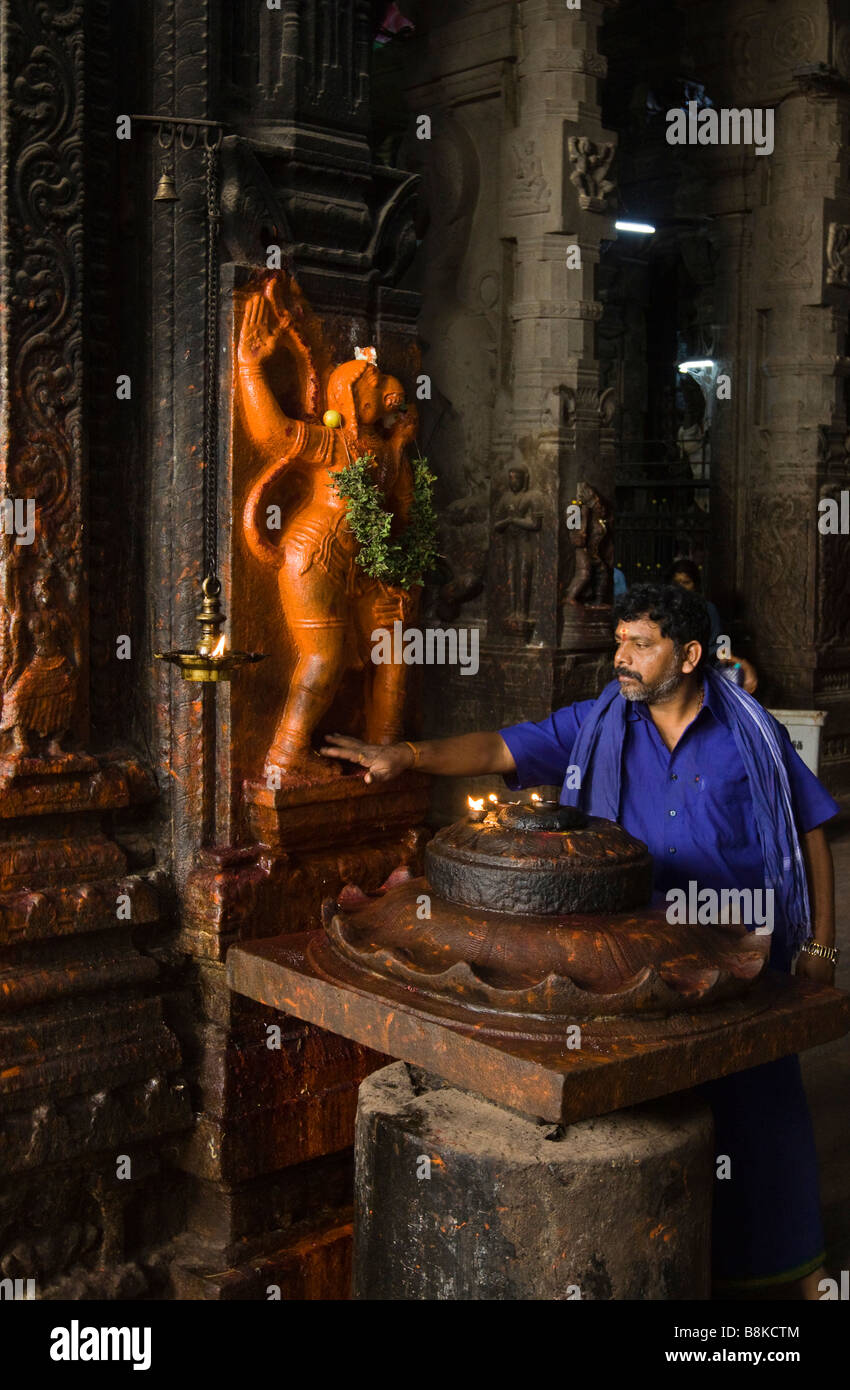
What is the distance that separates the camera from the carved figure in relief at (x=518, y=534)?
326 inches

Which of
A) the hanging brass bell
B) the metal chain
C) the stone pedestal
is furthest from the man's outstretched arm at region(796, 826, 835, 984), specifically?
the hanging brass bell

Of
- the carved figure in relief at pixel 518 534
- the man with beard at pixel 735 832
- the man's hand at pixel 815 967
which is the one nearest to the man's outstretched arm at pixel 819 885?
the man with beard at pixel 735 832

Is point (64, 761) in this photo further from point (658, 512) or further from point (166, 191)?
point (658, 512)

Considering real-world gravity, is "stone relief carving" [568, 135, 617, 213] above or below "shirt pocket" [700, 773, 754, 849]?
above

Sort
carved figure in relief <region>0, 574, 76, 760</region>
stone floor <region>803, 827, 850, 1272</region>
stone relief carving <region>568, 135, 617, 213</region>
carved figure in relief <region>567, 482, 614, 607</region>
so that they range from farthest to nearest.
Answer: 1. carved figure in relief <region>567, 482, 614, 607</region>
2. stone relief carving <region>568, 135, 617, 213</region>
3. stone floor <region>803, 827, 850, 1272</region>
4. carved figure in relief <region>0, 574, 76, 760</region>

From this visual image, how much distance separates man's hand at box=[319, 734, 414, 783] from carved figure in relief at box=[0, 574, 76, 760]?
29.9 inches

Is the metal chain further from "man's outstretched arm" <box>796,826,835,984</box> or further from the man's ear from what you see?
"man's outstretched arm" <box>796,826,835,984</box>

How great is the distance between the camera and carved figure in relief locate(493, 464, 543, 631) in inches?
326

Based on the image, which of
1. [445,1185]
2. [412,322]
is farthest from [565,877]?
[412,322]

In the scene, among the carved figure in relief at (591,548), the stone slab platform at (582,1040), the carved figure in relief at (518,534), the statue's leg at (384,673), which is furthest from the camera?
the carved figure in relief at (518,534)

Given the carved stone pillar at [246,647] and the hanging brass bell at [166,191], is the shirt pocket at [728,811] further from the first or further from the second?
the hanging brass bell at [166,191]

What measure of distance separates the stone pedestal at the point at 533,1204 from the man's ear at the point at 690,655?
3.78 ft

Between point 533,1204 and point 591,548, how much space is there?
5.74m

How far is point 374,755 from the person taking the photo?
3973 millimetres
